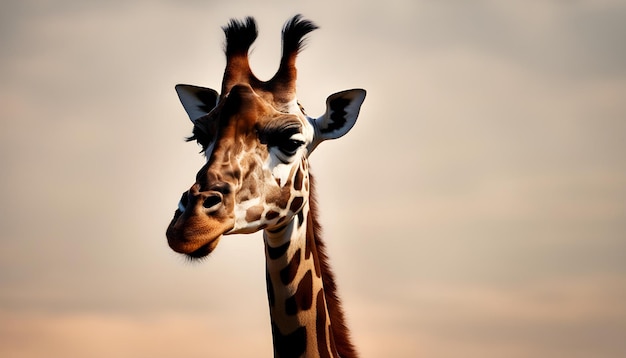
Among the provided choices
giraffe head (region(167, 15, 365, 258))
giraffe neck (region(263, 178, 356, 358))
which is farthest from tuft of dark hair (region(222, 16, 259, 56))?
giraffe neck (region(263, 178, 356, 358))

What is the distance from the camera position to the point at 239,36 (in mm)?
10797

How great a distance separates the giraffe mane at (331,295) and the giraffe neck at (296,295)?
0.25 meters

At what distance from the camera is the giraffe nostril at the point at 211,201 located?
850 cm

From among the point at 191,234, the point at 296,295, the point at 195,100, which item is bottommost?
the point at 296,295

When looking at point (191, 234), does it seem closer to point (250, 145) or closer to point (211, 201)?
point (211, 201)

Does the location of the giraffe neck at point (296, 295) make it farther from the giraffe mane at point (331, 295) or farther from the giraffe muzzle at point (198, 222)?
the giraffe muzzle at point (198, 222)

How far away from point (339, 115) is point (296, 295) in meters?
2.05

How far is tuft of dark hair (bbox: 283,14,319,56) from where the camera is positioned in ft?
34.9

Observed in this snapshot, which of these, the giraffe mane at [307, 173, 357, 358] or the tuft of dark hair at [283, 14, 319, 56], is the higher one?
the tuft of dark hair at [283, 14, 319, 56]

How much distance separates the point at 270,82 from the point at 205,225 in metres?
2.48

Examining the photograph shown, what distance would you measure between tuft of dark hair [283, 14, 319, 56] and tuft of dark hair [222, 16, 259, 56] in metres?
0.38

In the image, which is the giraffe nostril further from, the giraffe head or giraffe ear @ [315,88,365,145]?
giraffe ear @ [315,88,365,145]

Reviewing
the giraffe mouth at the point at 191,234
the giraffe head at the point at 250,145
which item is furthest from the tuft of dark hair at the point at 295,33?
the giraffe mouth at the point at 191,234

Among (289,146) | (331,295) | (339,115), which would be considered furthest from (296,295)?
(339,115)
